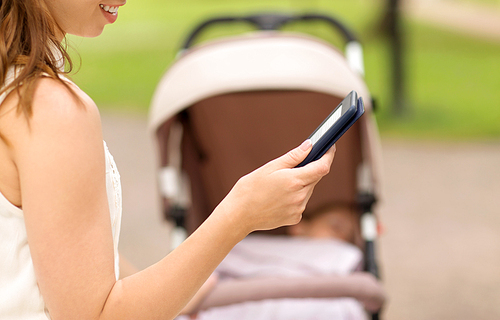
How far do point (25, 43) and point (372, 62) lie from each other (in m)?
8.37

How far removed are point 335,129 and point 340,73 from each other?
1.01 meters

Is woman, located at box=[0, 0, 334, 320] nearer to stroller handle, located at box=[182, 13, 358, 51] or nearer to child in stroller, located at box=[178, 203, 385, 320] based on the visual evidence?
child in stroller, located at box=[178, 203, 385, 320]

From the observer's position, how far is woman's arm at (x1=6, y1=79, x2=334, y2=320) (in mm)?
688

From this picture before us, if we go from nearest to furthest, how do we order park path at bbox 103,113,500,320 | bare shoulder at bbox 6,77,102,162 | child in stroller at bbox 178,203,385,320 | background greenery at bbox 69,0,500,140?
bare shoulder at bbox 6,77,102,162 → child in stroller at bbox 178,203,385,320 → park path at bbox 103,113,500,320 → background greenery at bbox 69,0,500,140

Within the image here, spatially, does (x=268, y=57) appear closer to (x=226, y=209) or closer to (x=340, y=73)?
(x=340, y=73)

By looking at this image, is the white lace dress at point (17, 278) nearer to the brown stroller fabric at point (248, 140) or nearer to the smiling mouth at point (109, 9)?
the smiling mouth at point (109, 9)

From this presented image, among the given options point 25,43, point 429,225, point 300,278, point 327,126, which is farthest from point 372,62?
point 25,43

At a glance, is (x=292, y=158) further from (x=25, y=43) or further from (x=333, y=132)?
(x=25, y=43)

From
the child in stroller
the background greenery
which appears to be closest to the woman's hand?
the child in stroller

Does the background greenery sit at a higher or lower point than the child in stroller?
higher

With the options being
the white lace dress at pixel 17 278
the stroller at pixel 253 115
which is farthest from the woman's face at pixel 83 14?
the stroller at pixel 253 115

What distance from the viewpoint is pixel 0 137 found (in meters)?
0.69

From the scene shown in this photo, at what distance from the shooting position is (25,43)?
29.9 inches

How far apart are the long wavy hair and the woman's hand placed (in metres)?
0.30
